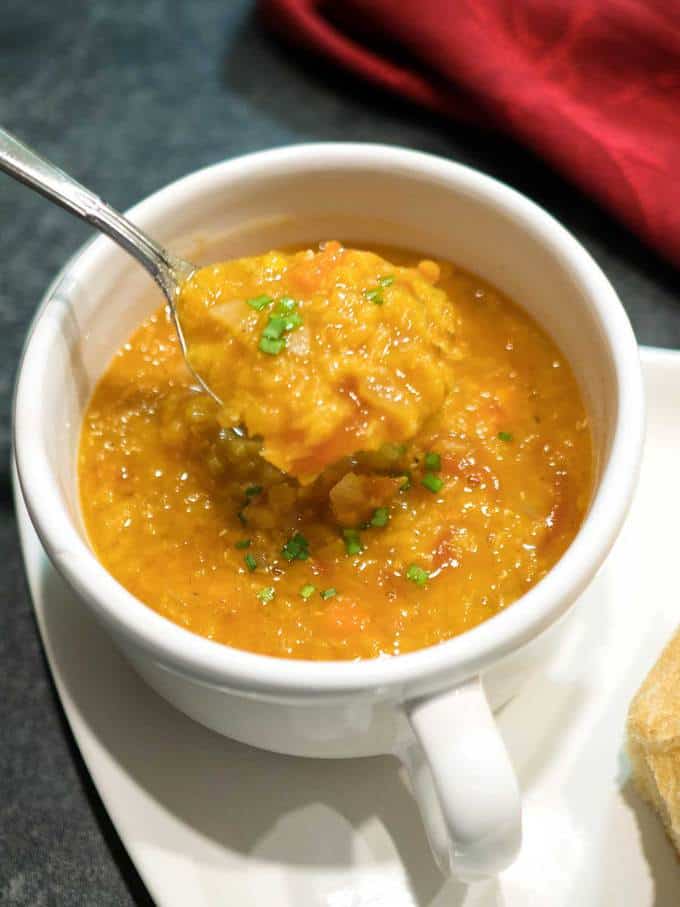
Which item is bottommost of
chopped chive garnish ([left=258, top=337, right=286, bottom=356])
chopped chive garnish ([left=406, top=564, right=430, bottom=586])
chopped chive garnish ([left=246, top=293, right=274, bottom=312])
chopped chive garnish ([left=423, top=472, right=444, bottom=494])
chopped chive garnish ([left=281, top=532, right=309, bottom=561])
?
chopped chive garnish ([left=281, top=532, right=309, bottom=561])

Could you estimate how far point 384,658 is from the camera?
128cm

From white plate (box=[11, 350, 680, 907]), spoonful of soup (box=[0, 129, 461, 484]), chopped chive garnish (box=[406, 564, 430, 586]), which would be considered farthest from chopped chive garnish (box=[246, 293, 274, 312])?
white plate (box=[11, 350, 680, 907])

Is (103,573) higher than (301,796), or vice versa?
(103,573)

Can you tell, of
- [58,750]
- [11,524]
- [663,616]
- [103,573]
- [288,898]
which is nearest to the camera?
[103,573]

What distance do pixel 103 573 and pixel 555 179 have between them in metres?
1.76

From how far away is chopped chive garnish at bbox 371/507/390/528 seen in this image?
1.62 m

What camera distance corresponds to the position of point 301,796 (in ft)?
5.11

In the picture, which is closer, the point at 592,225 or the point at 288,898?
the point at 288,898

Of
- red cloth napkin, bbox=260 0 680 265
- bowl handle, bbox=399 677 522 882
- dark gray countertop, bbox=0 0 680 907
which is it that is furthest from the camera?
red cloth napkin, bbox=260 0 680 265

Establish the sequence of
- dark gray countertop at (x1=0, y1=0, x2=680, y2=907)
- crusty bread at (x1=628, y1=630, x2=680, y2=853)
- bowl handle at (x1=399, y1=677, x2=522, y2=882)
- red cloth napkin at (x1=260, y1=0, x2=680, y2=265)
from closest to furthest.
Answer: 1. bowl handle at (x1=399, y1=677, x2=522, y2=882)
2. crusty bread at (x1=628, y1=630, x2=680, y2=853)
3. dark gray countertop at (x1=0, y1=0, x2=680, y2=907)
4. red cloth napkin at (x1=260, y1=0, x2=680, y2=265)

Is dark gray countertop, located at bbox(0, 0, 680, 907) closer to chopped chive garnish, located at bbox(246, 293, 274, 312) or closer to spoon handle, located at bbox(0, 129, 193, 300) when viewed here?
spoon handle, located at bbox(0, 129, 193, 300)

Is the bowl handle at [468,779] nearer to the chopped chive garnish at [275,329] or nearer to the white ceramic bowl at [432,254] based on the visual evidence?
the white ceramic bowl at [432,254]

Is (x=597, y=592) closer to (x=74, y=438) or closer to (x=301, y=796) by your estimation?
(x=301, y=796)

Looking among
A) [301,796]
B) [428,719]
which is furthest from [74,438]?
[428,719]
